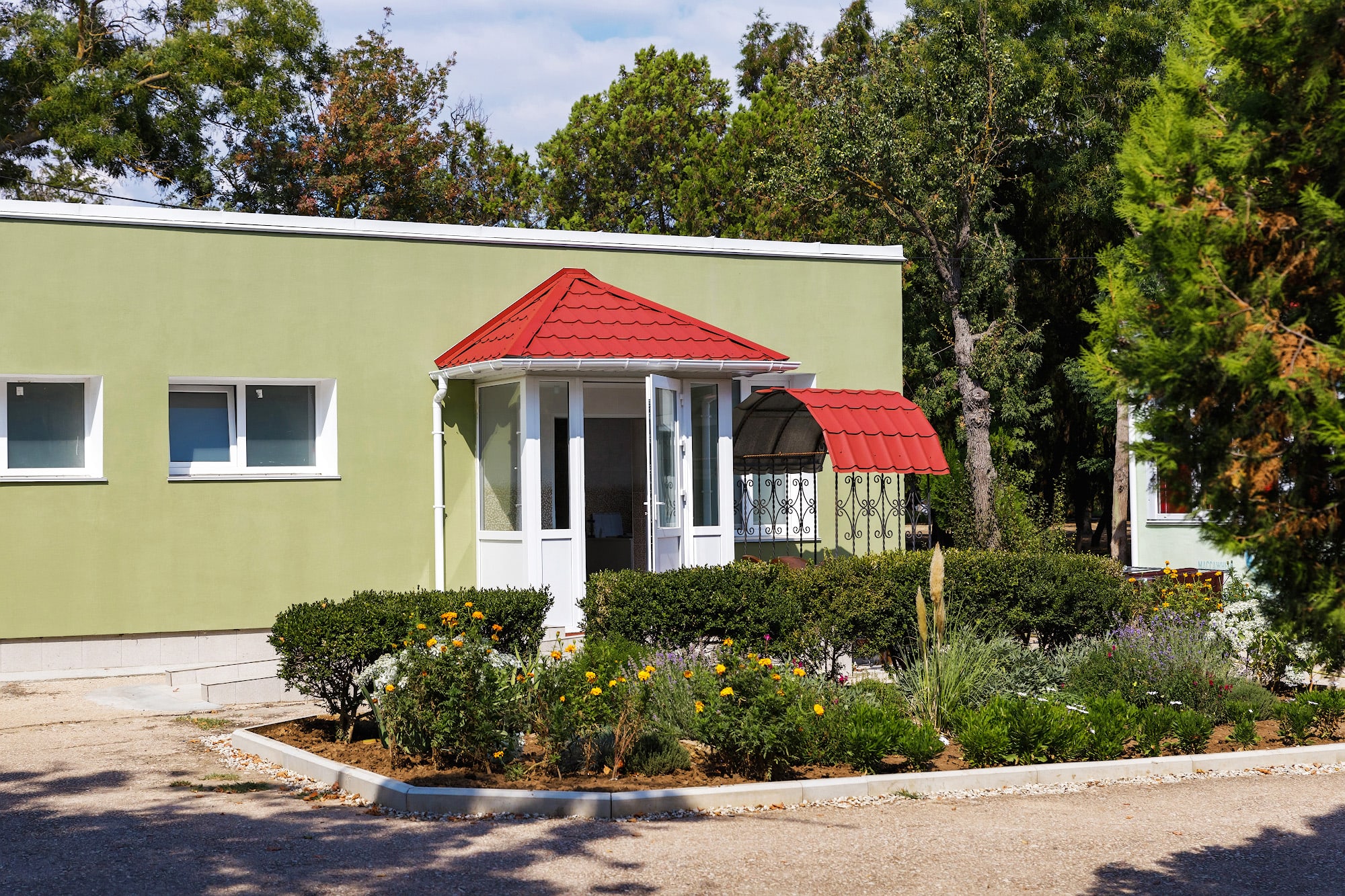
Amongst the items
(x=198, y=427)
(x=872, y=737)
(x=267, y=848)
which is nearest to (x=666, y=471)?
(x=198, y=427)

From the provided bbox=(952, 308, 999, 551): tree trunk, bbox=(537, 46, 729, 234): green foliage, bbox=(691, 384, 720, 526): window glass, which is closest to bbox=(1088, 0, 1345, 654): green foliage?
bbox=(691, 384, 720, 526): window glass

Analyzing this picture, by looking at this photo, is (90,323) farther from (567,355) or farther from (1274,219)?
(1274,219)

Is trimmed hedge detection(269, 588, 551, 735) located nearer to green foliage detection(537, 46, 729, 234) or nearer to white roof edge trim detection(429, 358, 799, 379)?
white roof edge trim detection(429, 358, 799, 379)

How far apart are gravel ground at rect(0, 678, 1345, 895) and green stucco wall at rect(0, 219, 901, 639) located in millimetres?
4594

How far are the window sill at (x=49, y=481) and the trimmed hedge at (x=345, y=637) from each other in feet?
14.5

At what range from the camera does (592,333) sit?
41.2ft

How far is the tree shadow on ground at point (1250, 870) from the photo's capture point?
5570 millimetres

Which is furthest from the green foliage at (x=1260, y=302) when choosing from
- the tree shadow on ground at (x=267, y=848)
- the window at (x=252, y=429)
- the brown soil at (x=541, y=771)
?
the window at (x=252, y=429)

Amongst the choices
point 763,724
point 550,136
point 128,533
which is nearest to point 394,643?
point 763,724

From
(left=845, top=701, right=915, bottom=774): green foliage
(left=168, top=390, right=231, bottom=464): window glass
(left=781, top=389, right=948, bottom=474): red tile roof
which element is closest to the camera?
(left=845, top=701, right=915, bottom=774): green foliage

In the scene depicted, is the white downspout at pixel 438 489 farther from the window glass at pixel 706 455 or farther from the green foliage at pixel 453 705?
the green foliage at pixel 453 705

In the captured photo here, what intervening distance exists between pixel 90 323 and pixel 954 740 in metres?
9.13

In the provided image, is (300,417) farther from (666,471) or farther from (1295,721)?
(1295,721)

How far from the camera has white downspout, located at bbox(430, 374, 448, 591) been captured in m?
13.3
